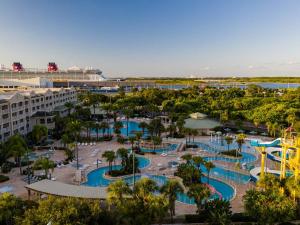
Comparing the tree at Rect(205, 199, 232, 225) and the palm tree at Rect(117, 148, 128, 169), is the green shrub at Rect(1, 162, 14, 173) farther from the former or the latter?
the tree at Rect(205, 199, 232, 225)

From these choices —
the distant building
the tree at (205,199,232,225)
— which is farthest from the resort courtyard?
the distant building

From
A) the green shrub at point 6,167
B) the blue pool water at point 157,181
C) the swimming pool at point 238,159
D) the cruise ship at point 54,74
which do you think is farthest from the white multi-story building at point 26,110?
the cruise ship at point 54,74

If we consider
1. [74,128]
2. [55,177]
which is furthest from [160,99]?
[55,177]

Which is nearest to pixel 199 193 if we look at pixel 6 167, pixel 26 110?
pixel 6 167

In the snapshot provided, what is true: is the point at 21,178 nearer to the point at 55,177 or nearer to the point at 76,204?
the point at 55,177

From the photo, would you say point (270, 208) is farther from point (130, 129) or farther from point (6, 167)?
point (130, 129)
